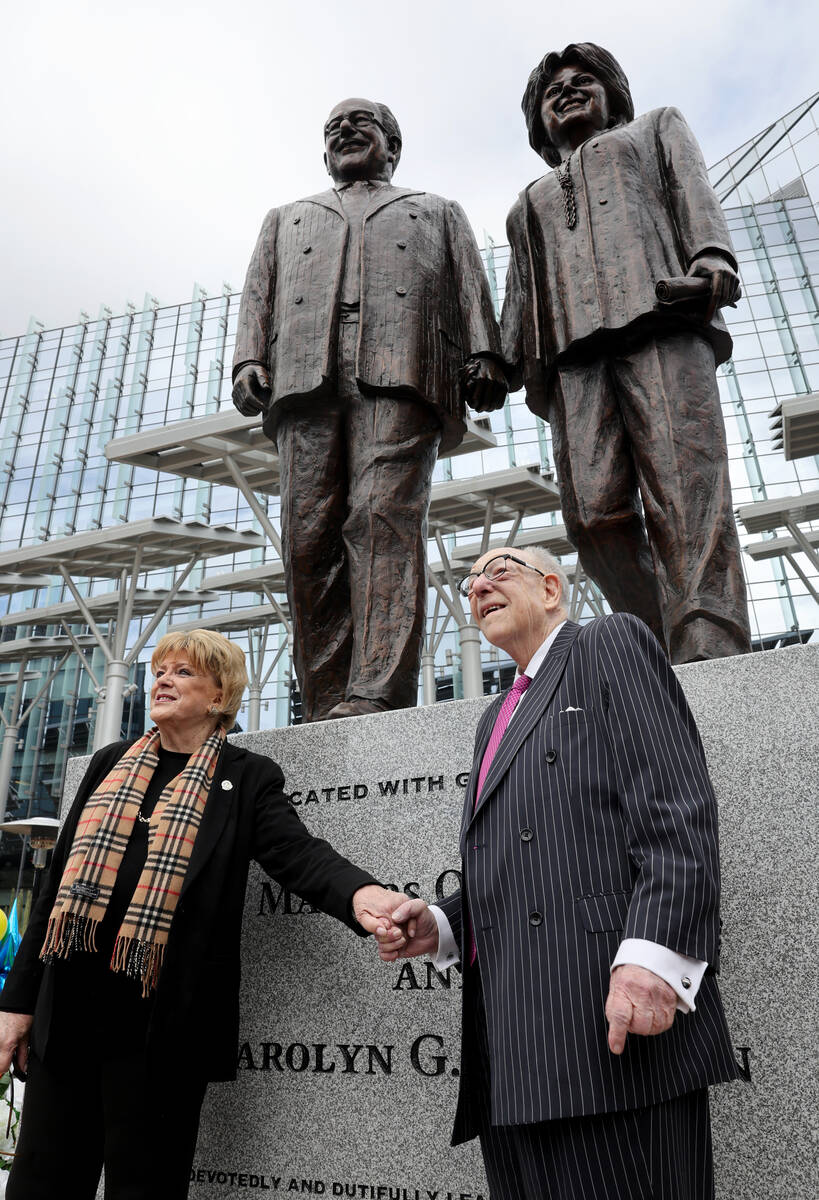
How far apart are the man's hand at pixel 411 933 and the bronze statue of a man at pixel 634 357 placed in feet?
4.58

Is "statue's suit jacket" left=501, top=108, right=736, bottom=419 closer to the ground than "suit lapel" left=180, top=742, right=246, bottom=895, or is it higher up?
higher up

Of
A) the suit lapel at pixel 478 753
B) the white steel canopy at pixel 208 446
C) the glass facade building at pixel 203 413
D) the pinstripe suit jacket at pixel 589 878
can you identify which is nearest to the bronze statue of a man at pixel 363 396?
the suit lapel at pixel 478 753

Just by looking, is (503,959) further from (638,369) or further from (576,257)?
(576,257)

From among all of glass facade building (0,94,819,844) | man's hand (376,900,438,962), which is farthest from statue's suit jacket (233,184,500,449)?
glass facade building (0,94,819,844)

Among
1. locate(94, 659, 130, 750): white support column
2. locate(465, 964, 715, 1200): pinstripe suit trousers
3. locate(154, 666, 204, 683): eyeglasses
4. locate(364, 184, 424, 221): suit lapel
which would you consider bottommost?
locate(465, 964, 715, 1200): pinstripe suit trousers

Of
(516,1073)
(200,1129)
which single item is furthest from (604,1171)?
(200,1129)

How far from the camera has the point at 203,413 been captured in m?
37.2

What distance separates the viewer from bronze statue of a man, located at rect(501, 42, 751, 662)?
127 inches

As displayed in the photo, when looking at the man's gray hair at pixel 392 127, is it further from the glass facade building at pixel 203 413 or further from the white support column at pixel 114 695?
the glass facade building at pixel 203 413

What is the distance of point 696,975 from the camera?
1.50 meters

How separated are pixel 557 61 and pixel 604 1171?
4.18 meters

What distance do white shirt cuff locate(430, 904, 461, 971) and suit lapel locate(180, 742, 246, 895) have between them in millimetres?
654

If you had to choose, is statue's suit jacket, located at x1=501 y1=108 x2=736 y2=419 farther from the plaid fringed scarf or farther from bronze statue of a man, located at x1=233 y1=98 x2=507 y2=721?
the plaid fringed scarf

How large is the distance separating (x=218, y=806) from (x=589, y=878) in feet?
3.95
